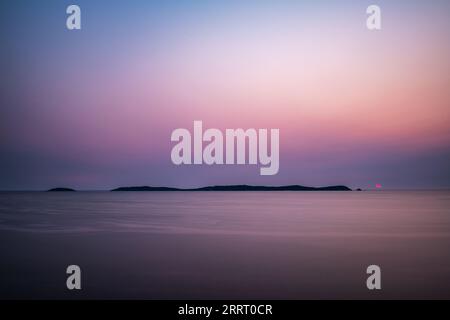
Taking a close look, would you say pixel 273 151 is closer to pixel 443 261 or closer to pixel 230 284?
pixel 230 284

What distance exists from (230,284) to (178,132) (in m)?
7.14

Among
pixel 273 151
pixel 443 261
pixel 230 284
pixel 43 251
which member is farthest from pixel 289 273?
pixel 43 251

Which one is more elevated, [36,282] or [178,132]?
[178,132]

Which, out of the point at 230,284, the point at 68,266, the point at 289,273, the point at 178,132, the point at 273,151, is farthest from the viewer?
the point at 178,132

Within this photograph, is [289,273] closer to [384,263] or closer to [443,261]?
[384,263]

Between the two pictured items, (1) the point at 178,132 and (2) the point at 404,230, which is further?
(2) the point at 404,230

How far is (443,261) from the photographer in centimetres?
Result: 1361

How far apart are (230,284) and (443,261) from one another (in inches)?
289

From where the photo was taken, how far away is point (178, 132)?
16219mm
